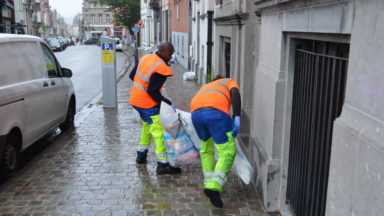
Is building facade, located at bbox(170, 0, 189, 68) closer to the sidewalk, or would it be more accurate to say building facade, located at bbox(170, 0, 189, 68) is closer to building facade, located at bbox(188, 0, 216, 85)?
building facade, located at bbox(188, 0, 216, 85)

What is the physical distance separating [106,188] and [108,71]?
20.1ft

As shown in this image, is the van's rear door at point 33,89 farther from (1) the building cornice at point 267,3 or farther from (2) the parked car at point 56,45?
(2) the parked car at point 56,45

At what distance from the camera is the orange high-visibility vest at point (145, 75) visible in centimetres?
531

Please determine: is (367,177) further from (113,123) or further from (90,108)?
(90,108)

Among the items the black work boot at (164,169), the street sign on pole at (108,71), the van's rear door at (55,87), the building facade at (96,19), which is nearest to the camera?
the black work boot at (164,169)

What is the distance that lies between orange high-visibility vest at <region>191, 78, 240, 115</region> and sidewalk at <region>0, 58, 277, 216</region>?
3.67ft

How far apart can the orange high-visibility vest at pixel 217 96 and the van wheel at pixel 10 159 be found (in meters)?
2.56

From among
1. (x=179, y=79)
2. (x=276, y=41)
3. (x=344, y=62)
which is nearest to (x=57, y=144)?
(x=276, y=41)

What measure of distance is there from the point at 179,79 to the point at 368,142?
15620mm

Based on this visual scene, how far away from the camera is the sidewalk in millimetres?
4449

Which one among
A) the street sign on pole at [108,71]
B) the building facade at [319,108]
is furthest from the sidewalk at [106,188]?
the street sign on pole at [108,71]

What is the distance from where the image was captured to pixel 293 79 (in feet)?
13.5

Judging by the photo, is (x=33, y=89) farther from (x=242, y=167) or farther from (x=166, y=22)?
(x=166, y=22)

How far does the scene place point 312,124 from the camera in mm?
3512
